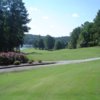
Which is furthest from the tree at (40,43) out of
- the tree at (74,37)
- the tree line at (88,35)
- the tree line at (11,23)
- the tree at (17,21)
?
the tree line at (11,23)

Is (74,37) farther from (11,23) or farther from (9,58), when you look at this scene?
(9,58)

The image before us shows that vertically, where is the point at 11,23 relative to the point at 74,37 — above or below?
above

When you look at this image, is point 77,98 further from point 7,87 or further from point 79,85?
point 7,87

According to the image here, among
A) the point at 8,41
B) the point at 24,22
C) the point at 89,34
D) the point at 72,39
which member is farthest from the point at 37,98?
the point at 72,39

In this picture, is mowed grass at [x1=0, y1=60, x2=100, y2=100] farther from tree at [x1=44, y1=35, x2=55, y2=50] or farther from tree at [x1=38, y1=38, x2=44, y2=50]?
tree at [x1=38, y1=38, x2=44, y2=50]

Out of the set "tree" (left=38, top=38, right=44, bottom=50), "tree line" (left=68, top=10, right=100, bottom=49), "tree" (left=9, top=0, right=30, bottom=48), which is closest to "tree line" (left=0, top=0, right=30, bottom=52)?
"tree" (left=9, top=0, right=30, bottom=48)

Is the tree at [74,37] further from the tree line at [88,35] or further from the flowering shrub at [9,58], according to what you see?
the flowering shrub at [9,58]

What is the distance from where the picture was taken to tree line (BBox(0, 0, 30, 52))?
66.3 m

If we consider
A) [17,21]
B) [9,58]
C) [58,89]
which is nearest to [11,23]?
[17,21]

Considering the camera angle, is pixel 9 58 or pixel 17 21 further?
pixel 17 21

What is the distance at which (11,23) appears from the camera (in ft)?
225

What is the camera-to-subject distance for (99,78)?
45.8 feet

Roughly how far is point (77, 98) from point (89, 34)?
353ft

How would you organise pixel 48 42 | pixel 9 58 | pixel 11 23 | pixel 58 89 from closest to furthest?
pixel 58 89, pixel 9 58, pixel 11 23, pixel 48 42
